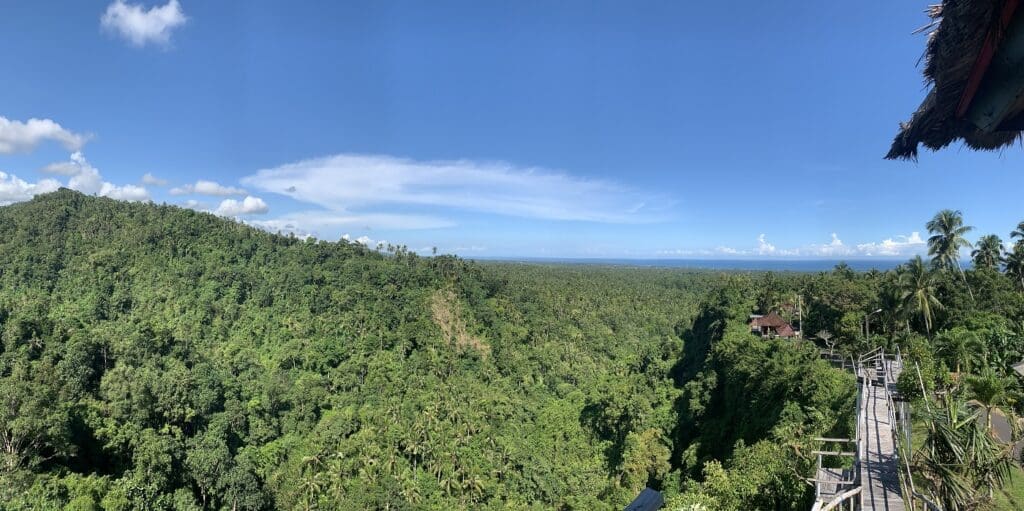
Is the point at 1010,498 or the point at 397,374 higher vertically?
the point at 1010,498

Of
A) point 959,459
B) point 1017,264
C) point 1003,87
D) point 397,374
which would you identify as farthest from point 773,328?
point 1003,87

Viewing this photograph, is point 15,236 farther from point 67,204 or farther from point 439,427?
point 439,427

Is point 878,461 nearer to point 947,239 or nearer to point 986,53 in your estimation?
point 986,53

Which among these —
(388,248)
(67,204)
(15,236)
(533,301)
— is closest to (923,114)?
(533,301)

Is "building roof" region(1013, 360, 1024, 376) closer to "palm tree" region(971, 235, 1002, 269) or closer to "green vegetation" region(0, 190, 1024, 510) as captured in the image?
"green vegetation" region(0, 190, 1024, 510)

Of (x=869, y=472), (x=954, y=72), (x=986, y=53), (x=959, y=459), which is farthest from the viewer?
(x=869, y=472)

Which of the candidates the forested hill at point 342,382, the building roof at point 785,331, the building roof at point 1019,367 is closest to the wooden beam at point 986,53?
the forested hill at point 342,382
